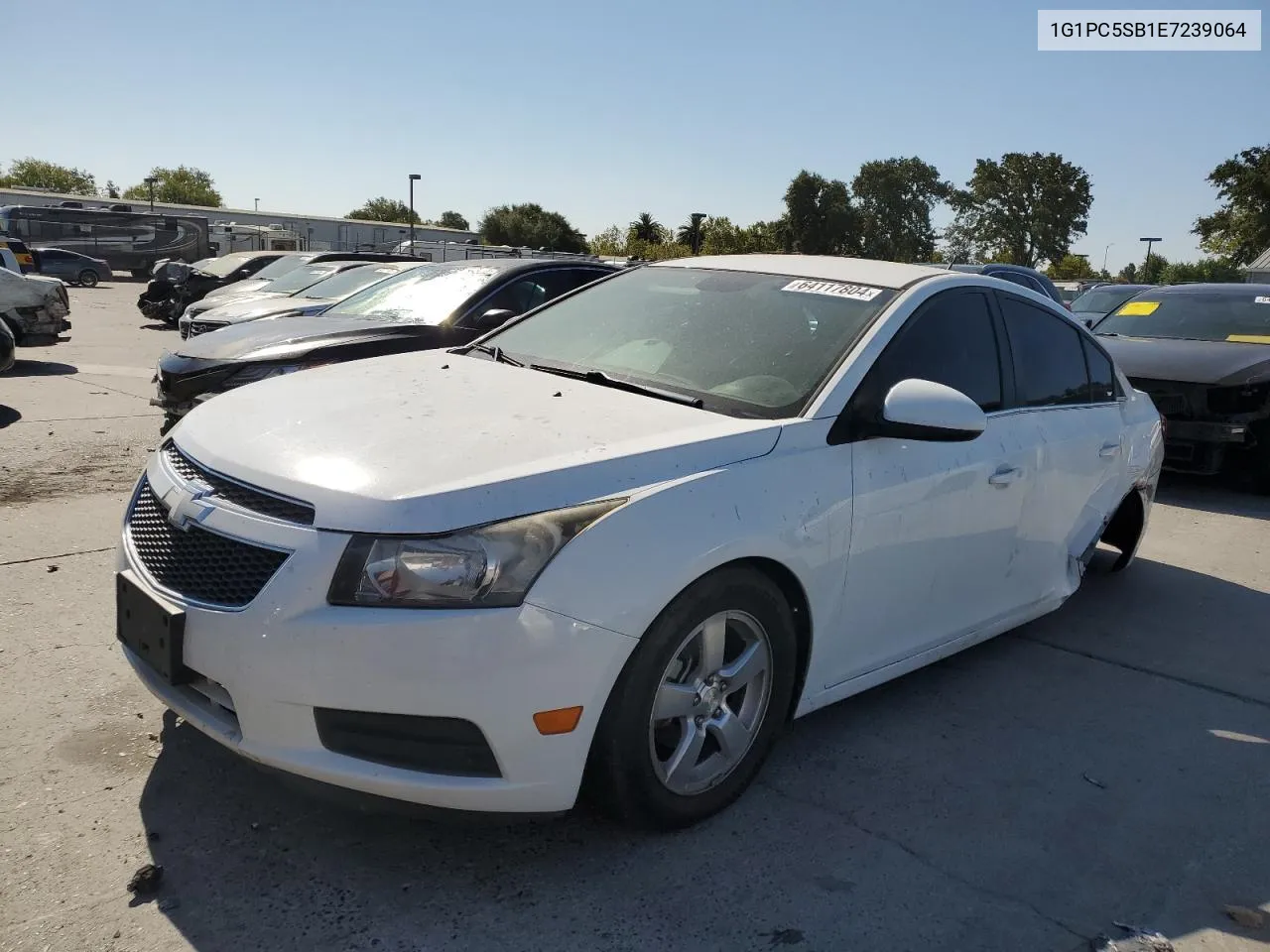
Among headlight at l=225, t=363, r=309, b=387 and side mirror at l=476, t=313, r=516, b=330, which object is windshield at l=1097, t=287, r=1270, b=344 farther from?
headlight at l=225, t=363, r=309, b=387

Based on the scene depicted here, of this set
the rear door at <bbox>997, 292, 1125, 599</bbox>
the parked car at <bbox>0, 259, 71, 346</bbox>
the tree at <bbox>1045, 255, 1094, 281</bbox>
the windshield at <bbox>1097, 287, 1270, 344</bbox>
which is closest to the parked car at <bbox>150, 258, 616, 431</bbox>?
the rear door at <bbox>997, 292, 1125, 599</bbox>

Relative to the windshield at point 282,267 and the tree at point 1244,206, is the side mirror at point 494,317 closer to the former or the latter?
the windshield at point 282,267

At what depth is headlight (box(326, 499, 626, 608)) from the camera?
237 centimetres

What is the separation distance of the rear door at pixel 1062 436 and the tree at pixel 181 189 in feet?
373

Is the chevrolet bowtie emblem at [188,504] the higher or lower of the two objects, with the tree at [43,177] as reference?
lower

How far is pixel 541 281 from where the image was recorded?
26.3 ft

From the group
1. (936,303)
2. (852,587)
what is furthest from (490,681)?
(936,303)

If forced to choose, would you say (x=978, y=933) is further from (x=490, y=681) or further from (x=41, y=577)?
(x=41, y=577)

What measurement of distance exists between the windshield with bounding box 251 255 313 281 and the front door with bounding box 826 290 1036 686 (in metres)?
13.8

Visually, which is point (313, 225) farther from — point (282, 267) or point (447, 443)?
point (447, 443)

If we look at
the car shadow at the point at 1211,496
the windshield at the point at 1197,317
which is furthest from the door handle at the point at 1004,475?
the windshield at the point at 1197,317

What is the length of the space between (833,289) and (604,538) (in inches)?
69.2

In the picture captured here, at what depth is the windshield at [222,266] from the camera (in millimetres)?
20044

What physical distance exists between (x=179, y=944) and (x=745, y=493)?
173cm
